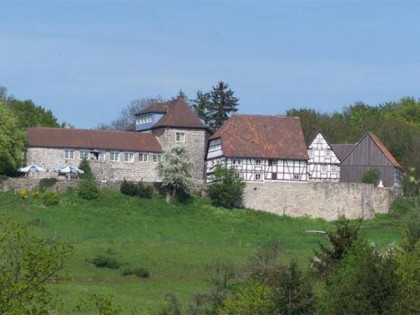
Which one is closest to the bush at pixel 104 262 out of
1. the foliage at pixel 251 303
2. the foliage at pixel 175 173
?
the foliage at pixel 175 173

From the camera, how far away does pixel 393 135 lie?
101m

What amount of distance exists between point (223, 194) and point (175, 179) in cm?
263

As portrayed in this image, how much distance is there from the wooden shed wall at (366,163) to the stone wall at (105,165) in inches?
487

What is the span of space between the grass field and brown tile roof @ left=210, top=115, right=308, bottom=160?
5292mm

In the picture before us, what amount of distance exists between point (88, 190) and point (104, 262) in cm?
1319

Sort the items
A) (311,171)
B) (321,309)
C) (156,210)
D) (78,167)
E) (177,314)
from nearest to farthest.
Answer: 1. (321,309)
2. (177,314)
3. (156,210)
4. (78,167)
5. (311,171)

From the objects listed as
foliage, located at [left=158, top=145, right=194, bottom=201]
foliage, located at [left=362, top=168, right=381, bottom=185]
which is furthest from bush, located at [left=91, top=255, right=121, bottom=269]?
foliage, located at [left=362, top=168, right=381, bottom=185]

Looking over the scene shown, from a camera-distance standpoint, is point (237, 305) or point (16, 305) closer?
point (16, 305)

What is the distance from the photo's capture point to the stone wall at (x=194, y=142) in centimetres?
8281

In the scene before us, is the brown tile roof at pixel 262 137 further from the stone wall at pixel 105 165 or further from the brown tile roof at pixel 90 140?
the stone wall at pixel 105 165

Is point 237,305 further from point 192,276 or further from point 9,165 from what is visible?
point 9,165

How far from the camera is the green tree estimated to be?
7712 centimetres

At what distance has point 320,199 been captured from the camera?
80438mm

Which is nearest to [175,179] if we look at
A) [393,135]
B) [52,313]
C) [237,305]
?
[393,135]
